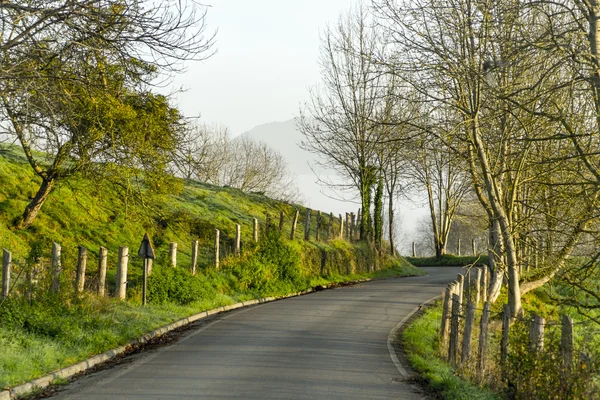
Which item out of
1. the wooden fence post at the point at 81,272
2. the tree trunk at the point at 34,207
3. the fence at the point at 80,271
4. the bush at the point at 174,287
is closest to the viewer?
the fence at the point at 80,271

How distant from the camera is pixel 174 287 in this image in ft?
66.5

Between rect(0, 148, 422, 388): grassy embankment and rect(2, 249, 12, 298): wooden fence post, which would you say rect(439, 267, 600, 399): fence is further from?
rect(2, 249, 12, 298): wooden fence post

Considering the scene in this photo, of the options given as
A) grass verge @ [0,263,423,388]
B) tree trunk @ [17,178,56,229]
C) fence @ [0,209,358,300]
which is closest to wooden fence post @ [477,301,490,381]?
grass verge @ [0,263,423,388]

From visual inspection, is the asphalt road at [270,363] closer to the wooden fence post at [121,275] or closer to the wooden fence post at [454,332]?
the wooden fence post at [454,332]

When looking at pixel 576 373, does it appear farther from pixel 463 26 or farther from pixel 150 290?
pixel 150 290

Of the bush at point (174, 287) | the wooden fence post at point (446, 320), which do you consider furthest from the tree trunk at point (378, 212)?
the wooden fence post at point (446, 320)

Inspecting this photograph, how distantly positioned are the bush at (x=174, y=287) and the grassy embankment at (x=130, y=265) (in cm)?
3

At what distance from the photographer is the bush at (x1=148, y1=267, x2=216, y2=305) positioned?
19.9 metres

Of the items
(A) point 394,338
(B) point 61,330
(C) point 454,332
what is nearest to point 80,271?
(B) point 61,330

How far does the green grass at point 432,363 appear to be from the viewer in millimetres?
9938

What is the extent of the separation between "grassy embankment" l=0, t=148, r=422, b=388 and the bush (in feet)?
0.10

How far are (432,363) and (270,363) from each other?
3048mm

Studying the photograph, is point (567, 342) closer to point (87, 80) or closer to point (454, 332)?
point (454, 332)

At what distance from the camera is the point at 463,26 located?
15.8 m
